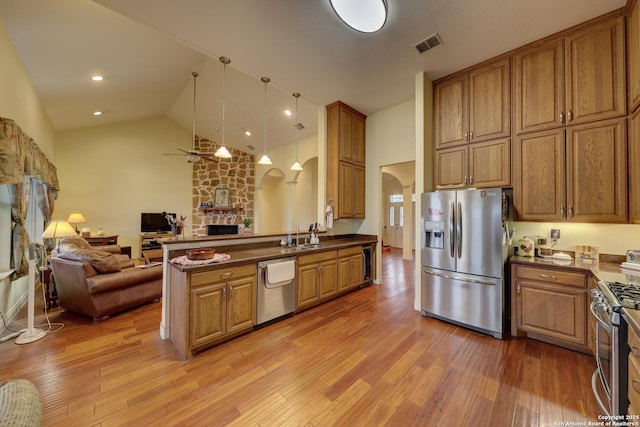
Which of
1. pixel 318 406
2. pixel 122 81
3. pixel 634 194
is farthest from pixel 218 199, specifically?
pixel 634 194

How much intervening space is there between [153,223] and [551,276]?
27.1ft

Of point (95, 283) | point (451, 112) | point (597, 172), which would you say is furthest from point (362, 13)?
point (95, 283)

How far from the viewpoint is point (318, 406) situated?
1690mm

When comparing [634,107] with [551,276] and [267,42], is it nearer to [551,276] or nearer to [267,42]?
[551,276]

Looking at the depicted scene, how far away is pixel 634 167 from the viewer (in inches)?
83.4

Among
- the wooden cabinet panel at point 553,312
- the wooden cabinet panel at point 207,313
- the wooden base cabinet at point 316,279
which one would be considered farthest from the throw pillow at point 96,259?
the wooden cabinet panel at point 553,312

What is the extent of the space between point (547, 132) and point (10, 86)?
Result: 19.9ft

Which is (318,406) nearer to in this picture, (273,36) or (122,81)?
(273,36)

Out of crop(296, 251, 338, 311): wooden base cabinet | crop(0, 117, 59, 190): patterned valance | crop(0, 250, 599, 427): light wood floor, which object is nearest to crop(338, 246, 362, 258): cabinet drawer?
crop(296, 251, 338, 311): wooden base cabinet

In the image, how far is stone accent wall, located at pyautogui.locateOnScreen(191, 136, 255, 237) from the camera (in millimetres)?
7750

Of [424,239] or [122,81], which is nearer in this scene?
[424,239]

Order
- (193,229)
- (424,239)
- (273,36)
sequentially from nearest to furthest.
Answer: (273,36) → (424,239) → (193,229)

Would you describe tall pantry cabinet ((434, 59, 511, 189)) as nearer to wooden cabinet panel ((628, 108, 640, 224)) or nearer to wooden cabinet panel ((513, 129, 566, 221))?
wooden cabinet panel ((513, 129, 566, 221))

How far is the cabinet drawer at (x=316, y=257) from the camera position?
10.6ft
